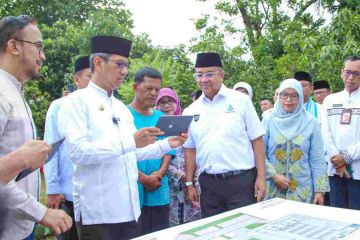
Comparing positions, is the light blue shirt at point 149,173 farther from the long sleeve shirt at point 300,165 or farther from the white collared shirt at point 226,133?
the long sleeve shirt at point 300,165

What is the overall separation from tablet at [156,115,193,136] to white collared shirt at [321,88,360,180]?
1.96 meters

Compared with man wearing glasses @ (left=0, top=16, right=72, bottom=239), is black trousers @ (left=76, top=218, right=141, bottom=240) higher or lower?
lower

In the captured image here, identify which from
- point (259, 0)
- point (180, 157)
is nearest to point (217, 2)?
point (259, 0)

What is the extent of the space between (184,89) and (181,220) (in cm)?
549

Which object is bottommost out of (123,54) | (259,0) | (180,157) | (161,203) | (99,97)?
(161,203)

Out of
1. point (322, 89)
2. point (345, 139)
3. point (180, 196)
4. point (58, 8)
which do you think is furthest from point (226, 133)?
point (58, 8)

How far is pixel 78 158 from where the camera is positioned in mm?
2479

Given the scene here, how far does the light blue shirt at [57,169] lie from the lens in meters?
3.53

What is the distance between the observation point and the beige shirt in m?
1.90

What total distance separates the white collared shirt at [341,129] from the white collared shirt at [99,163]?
2.44 metres

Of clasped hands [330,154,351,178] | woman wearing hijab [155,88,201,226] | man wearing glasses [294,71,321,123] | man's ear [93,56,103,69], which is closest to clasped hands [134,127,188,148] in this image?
man's ear [93,56,103,69]

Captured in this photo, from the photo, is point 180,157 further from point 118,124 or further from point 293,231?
point 293,231

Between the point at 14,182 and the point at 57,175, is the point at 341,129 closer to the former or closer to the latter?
the point at 57,175

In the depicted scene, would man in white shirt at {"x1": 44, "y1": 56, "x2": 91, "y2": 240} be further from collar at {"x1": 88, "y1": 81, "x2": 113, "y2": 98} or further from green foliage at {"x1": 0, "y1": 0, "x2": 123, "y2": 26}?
green foliage at {"x1": 0, "y1": 0, "x2": 123, "y2": 26}
